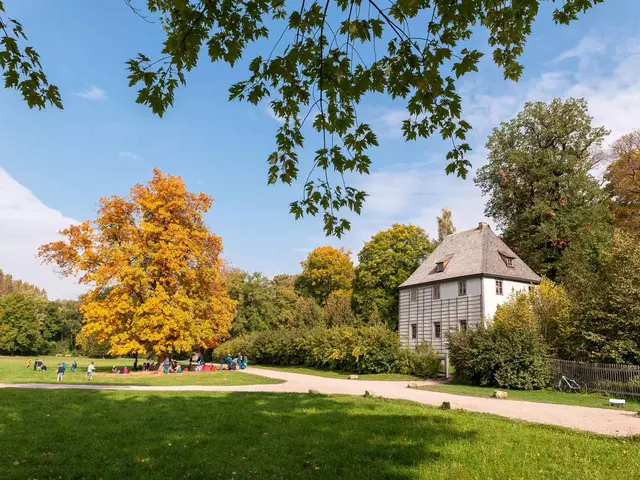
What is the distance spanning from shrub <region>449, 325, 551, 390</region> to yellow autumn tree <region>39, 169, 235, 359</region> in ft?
56.4

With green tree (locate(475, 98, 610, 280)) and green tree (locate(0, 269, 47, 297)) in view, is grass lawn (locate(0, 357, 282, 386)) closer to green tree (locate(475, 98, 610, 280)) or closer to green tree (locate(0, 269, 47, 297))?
green tree (locate(475, 98, 610, 280))

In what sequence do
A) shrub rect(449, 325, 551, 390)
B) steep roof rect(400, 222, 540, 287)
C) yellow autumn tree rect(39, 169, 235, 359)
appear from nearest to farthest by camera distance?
shrub rect(449, 325, 551, 390), yellow autumn tree rect(39, 169, 235, 359), steep roof rect(400, 222, 540, 287)

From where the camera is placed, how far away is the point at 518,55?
6758 mm

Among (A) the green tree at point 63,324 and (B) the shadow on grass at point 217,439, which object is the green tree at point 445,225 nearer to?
(B) the shadow on grass at point 217,439

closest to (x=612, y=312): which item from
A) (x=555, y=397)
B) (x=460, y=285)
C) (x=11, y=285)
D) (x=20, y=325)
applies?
(x=555, y=397)

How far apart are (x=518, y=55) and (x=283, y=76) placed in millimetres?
3629

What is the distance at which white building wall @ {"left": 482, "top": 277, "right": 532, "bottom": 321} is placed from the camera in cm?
3544

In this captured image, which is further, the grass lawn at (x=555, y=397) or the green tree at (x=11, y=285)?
the green tree at (x=11, y=285)

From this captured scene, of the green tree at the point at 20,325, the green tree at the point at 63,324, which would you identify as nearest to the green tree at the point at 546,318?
the green tree at the point at 20,325

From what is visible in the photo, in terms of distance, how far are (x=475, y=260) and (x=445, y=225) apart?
26176 mm

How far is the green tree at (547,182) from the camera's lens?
39.0 metres

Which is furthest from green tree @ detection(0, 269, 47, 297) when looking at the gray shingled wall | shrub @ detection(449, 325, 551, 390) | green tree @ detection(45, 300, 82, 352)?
shrub @ detection(449, 325, 551, 390)

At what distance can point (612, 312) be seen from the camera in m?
22.0

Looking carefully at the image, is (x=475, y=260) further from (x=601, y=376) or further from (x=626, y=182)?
(x=601, y=376)
